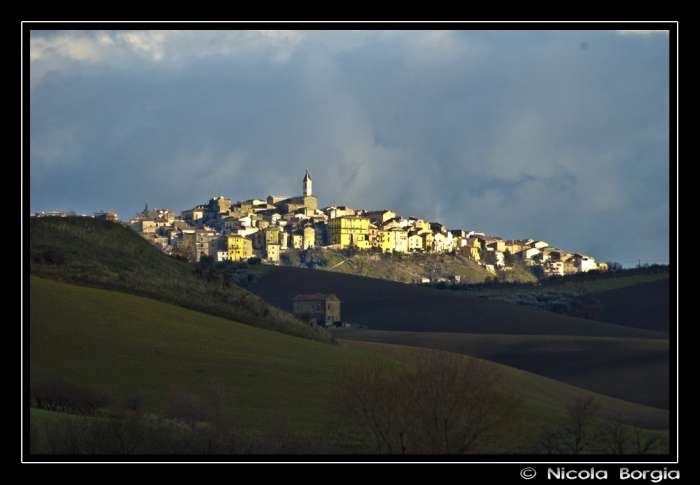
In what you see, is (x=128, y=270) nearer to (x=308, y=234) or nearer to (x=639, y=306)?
(x=639, y=306)

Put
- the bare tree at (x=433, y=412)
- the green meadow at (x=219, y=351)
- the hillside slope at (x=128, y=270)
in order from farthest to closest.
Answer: the hillside slope at (x=128, y=270)
the green meadow at (x=219, y=351)
the bare tree at (x=433, y=412)

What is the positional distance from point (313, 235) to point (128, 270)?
115920mm

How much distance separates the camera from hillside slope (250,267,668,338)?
68250mm

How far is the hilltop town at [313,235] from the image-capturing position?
A: 15225cm

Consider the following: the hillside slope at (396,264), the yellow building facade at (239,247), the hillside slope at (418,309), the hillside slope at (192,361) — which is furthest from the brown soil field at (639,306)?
the yellow building facade at (239,247)

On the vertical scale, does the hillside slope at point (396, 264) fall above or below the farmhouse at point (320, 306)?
above

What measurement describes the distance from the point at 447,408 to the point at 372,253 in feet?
401

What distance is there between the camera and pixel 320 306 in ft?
260

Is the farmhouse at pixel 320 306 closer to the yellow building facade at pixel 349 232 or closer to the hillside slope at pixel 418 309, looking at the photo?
the hillside slope at pixel 418 309

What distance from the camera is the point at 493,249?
167500mm

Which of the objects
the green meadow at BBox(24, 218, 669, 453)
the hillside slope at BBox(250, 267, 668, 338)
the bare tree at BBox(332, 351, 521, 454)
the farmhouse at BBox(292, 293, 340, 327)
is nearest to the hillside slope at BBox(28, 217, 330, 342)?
the green meadow at BBox(24, 218, 669, 453)

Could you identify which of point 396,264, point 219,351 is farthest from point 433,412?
point 396,264

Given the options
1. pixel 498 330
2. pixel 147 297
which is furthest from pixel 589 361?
pixel 147 297

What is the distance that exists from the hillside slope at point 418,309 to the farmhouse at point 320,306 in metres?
1.16
